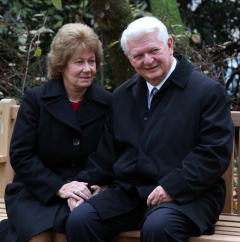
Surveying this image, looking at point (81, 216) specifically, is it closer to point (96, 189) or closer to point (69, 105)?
point (96, 189)

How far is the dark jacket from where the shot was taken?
4031 mm

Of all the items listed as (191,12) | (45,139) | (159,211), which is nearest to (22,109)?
(45,139)

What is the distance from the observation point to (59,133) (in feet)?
15.0

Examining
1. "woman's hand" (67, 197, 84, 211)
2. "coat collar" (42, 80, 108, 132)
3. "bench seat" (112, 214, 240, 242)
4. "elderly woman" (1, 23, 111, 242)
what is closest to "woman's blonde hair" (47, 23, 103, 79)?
"elderly woman" (1, 23, 111, 242)

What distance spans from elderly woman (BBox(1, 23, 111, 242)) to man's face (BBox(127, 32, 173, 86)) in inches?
14.7

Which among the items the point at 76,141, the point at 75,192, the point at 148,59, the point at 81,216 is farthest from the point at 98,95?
the point at 81,216

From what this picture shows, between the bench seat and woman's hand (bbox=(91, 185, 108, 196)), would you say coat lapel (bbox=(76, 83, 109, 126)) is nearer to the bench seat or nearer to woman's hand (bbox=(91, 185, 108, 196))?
woman's hand (bbox=(91, 185, 108, 196))

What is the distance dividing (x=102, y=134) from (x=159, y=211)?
2.74 ft

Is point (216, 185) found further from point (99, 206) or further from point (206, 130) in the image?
point (99, 206)

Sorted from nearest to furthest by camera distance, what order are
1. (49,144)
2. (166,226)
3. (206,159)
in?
(166,226) < (206,159) < (49,144)

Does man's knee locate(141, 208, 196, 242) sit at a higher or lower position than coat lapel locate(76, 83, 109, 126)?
lower

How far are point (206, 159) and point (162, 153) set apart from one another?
0.94ft

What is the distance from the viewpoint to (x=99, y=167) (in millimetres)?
4504

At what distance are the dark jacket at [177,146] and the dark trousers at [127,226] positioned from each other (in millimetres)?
48
